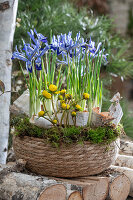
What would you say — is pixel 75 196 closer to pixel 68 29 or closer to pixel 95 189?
pixel 95 189

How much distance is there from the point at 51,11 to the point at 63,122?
2134 mm

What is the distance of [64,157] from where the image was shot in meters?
1.28

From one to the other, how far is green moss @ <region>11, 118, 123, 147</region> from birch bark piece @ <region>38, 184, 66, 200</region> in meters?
0.18

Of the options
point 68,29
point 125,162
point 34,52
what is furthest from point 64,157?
point 68,29

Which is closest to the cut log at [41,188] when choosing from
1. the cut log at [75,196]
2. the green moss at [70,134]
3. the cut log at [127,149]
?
the cut log at [75,196]

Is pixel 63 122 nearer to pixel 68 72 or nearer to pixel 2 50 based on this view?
pixel 68 72

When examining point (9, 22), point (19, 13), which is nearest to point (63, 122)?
point (9, 22)

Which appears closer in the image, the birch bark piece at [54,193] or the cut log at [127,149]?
the birch bark piece at [54,193]

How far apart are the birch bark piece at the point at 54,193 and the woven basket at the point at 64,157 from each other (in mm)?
132

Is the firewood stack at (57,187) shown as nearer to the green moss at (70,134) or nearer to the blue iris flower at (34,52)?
the green moss at (70,134)

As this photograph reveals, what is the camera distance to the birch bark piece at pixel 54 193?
117 centimetres

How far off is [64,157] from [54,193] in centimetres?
17

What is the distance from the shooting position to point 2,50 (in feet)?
6.05

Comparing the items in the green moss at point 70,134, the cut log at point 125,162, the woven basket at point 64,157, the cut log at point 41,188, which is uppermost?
the green moss at point 70,134
